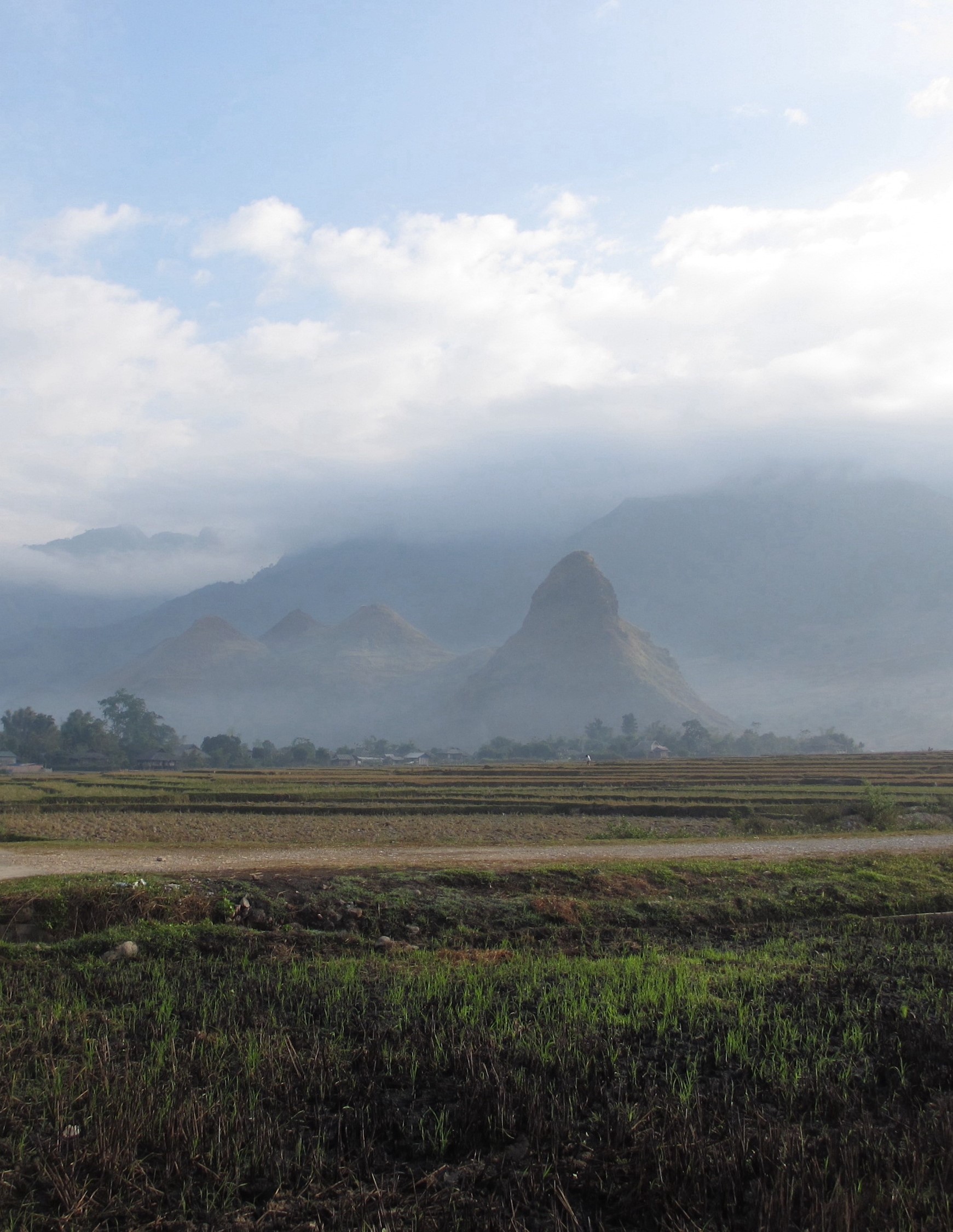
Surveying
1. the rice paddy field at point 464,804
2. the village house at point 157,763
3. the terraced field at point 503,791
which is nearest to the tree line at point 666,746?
the village house at point 157,763

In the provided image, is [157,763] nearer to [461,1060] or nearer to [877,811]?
[877,811]

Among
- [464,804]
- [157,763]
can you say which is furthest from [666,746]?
[464,804]

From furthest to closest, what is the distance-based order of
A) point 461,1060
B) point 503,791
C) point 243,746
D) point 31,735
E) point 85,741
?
point 243,746
point 85,741
point 31,735
point 503,791
point 461,1060

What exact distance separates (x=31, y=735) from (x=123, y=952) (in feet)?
411

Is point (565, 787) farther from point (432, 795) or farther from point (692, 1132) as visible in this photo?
point (692, 1132)

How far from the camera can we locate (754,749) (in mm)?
163625

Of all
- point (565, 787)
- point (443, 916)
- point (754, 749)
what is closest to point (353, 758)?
point (754, 749)

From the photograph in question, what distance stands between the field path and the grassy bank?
4.48m

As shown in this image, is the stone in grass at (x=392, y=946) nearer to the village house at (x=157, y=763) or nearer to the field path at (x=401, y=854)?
the field path at (x=401, y=854)

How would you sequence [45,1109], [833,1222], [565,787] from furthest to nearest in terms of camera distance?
[565,787] < [45,1109] < [833,1222]

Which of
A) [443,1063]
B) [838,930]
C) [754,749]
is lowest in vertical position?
[754,749]

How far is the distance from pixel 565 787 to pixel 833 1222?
164 feet

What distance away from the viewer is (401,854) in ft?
64.6

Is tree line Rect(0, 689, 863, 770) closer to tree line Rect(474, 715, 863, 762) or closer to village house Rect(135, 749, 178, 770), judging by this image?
tree line Rect(474, 715, 863, 762)
